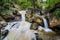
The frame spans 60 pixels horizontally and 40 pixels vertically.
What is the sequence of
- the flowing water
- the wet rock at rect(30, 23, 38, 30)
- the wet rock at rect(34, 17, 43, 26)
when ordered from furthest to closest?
the wet rock at rect(34, 17, 43, 26) < the wet rock at rect(30, 23, 38, 30) < the flowing water

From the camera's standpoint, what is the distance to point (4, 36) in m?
11.5

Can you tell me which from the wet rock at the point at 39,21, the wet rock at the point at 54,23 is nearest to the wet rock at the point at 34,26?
the wet rock at the point at 39,21

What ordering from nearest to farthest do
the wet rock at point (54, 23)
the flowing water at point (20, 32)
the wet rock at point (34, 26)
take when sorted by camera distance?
1. the flowing water at point (20, 32)
2. the wet rock at point (54, 23)
3. the wet rock at point (34, 26)

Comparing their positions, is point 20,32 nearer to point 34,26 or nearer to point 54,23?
point 34,26

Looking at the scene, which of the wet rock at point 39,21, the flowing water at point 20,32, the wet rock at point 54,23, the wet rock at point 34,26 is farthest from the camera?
the wet rock at point 39,21

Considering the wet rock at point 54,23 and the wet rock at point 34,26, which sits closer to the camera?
the wet rock at point 54,23

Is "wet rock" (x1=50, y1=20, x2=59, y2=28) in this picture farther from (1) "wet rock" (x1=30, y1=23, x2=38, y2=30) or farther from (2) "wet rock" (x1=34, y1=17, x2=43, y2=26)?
(2) "wet rock" (x1=34, y1=17, x2=43, y2=26)

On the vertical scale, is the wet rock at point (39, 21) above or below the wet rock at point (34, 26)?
above

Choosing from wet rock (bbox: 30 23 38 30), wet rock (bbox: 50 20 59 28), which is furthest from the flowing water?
wet rock (bbox: 50 20 59 28)

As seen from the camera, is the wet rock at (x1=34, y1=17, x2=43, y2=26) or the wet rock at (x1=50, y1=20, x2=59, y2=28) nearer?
the wet rock at (x1=50, y1=20, x2=59, y2=28)

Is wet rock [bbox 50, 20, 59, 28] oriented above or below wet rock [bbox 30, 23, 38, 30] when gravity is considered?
above

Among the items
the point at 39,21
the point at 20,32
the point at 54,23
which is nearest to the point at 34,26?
the point at 39,21

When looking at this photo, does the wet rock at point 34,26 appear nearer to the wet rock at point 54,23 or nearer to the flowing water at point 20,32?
the flowing water at point 20,32

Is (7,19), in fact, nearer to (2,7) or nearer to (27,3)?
(2,7)
